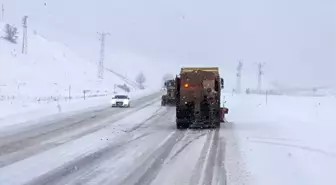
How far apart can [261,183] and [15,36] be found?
120 metres

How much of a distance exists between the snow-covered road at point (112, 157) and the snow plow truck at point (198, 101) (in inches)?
98.2

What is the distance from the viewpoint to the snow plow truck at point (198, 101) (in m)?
24.4

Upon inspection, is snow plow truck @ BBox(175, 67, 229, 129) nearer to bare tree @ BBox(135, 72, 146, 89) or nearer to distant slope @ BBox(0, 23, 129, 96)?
distant slope @ BBox(0, 23, 129, 96)

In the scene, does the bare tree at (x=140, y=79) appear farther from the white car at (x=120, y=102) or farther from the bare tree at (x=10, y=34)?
the white car at (x=120, y=102)

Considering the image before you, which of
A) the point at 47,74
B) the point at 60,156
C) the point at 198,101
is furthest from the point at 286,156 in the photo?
the point at 47,74

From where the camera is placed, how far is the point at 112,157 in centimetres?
1365

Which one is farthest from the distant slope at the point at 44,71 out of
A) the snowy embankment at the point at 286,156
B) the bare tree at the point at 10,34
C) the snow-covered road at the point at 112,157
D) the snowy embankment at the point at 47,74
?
the snowy embankment at the point at 286,156

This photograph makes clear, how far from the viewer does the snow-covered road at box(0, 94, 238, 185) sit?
10.4 m

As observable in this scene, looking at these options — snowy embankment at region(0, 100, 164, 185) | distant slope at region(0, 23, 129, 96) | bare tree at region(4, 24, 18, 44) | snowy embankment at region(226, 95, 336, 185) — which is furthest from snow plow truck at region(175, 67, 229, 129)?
bare tree at region(4, 24, 18, 44)

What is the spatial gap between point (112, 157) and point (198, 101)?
36.9 feet

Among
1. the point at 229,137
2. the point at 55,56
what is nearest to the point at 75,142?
the point at 229,137

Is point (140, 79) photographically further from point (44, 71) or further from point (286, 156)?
point (286, 156)

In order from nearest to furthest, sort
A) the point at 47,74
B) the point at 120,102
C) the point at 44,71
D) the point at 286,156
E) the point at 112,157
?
1. the point at 112,157
2. the point at 286,156
3. the point at 120,102
4. the point at 47,74
5. the point at 44,71

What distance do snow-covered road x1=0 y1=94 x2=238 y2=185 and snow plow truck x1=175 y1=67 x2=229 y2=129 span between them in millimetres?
2495
